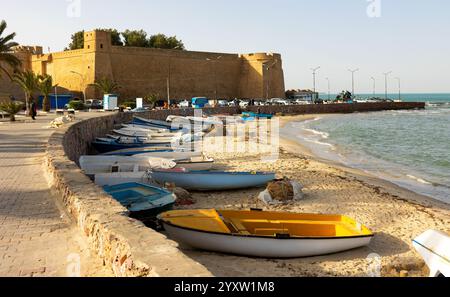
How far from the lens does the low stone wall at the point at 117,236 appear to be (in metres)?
3.42

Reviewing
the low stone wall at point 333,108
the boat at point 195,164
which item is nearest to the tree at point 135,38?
the low stone wall at point 333,108

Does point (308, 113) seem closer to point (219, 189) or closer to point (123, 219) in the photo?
point (219, 189)

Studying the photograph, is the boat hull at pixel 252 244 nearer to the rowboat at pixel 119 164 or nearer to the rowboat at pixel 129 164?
the rowboat at pixel 129 164

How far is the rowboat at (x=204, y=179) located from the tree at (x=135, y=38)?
194 ft

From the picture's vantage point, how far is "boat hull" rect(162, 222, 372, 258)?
6.81m

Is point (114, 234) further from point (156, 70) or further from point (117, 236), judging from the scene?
point (156, 70)

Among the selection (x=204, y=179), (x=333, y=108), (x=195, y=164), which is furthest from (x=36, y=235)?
(x=333, y=108)

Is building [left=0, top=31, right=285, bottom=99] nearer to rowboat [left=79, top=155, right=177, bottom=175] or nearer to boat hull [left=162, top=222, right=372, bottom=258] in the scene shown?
rowboat [left=79, top=155, right=177, bottom=175]

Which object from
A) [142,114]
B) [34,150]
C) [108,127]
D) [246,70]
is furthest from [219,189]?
[246,70]

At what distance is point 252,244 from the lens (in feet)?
22.6

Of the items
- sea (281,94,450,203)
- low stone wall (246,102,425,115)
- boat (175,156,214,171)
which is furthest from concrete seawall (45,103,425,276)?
low stone wall (246,102,425,115)

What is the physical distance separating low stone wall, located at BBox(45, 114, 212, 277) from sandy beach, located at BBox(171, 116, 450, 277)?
150 cm

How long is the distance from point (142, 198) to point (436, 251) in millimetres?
4885

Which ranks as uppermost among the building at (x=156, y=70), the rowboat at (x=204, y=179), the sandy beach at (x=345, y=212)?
the building at (x=156, y=70)
